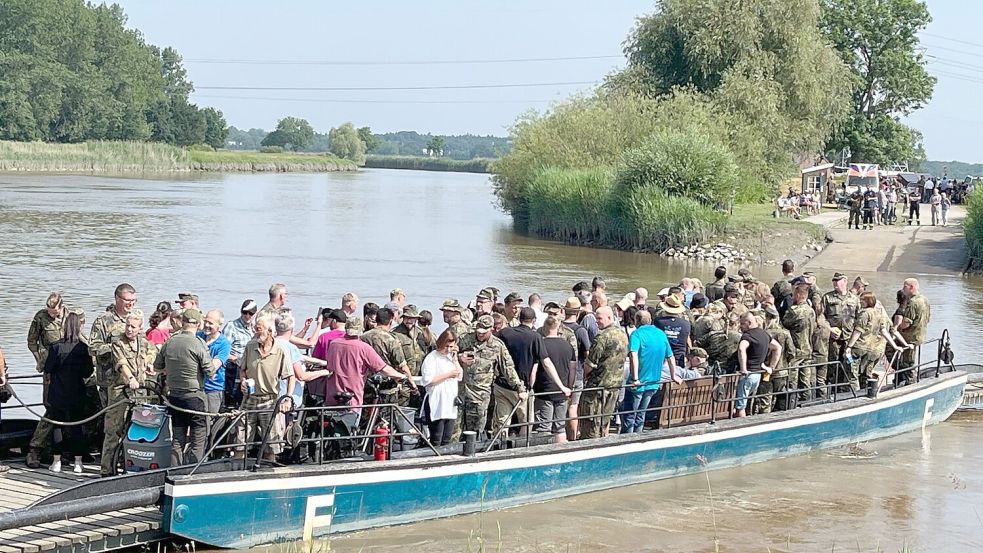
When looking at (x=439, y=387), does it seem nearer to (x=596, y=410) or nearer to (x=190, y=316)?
(x=596, y=410)

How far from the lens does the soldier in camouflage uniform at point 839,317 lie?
53.8ft

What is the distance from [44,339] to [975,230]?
3521 centimetres

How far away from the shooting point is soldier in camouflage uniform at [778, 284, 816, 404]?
50.2 feet

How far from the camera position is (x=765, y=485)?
48.2 ft

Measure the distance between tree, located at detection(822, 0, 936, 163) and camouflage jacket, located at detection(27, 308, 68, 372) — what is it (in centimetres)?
6904

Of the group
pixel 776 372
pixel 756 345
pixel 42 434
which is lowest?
pixel 42 434

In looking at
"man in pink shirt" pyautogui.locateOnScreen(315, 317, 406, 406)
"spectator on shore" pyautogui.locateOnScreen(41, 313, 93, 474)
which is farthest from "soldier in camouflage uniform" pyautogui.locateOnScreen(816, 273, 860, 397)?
"spectator on shore" pyautogui.locateOnScreen(41, 313, 93, 474)

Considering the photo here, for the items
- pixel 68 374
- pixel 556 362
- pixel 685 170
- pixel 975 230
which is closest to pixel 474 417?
pixel 556 362

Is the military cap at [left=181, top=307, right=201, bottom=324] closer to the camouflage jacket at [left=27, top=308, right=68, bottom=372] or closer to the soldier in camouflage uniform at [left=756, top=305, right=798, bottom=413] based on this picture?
the camouflage jacket at [left=27, top=308, right=68, bottom=372]

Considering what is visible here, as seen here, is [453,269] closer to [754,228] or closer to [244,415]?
[754,228]

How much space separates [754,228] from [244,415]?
36110 mm

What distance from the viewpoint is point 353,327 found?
11.9 metres

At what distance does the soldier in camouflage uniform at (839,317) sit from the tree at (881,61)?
62.1 metres

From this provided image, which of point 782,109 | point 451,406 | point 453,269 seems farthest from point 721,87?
point 451,406
